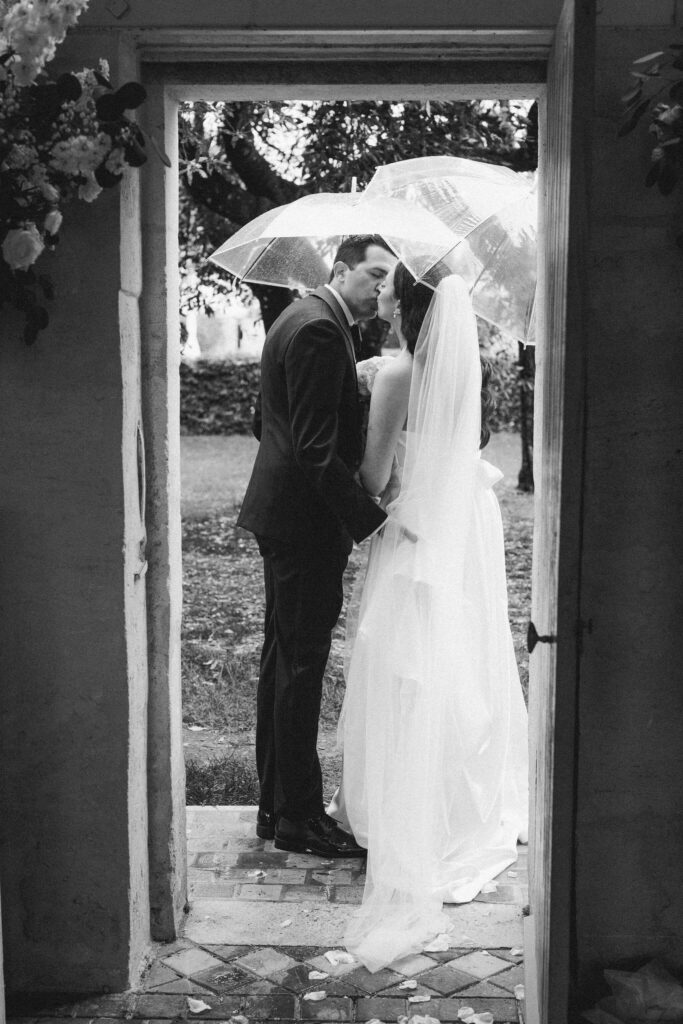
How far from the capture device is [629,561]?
3.04m

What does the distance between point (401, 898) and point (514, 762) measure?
3.39 ft

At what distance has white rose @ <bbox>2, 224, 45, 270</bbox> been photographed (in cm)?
268

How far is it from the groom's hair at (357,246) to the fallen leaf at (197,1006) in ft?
8.90

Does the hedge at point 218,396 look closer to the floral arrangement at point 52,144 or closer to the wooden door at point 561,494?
the floral arrangement at point 52,144

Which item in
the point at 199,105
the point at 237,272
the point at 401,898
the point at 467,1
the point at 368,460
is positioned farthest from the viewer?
the point at 199,105

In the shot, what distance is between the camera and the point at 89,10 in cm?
290

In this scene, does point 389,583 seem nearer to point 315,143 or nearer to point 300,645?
point 300,645

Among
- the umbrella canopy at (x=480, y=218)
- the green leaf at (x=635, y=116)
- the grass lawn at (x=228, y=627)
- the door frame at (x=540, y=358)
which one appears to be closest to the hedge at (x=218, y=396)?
the grass lawn at (x=228, y=627)

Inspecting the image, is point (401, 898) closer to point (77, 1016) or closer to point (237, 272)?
point (77, 1016)

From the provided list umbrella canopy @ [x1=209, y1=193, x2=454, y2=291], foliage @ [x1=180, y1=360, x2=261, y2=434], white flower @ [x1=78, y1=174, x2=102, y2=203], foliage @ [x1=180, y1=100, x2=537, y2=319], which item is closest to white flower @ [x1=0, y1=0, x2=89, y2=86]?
white flower @ [x1=78, y1=174, x2=102, y2=203]

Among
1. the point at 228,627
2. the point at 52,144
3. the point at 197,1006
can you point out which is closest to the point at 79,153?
the point at 52,144

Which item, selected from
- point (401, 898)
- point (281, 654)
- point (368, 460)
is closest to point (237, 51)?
point (368, 460)

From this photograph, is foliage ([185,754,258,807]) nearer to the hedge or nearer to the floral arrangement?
the floral arrangement

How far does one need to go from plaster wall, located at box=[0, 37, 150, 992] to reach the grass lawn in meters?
1.64
